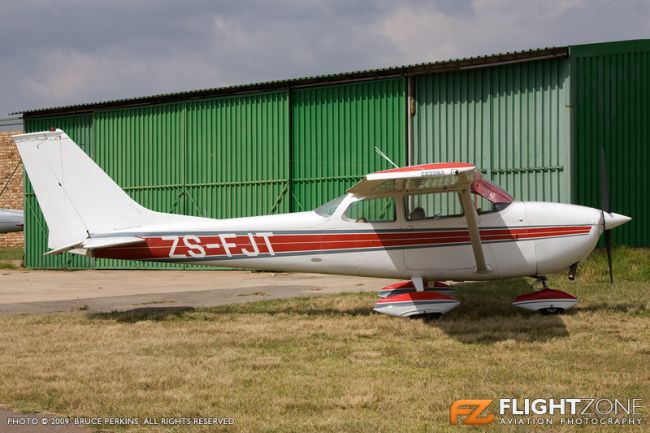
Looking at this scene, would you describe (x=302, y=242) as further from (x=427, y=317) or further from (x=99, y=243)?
(x=99, y=243)

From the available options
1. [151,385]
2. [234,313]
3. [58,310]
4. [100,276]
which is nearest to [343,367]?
[151,385]

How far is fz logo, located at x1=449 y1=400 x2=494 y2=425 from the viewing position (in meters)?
5.55

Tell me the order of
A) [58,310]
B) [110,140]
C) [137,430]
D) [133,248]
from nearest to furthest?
[137,430]
[133,248]
[58,310]
[110,140]

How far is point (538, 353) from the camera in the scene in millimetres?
8172

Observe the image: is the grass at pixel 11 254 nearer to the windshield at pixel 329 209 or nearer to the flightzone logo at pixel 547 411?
the windshield at pixel 329 209

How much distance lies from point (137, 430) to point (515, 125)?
16.1m

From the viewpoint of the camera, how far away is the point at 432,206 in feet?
36.3

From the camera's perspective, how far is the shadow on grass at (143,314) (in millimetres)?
11495

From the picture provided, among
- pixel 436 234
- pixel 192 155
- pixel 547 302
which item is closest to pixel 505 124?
pixel 436 234

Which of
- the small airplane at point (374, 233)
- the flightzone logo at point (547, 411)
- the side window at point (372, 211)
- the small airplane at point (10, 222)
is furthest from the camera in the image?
the small airplane at point (10, 222)

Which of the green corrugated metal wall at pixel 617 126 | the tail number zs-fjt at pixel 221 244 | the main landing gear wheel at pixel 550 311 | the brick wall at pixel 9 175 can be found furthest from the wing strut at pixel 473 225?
the brick wall at pixel 9 175

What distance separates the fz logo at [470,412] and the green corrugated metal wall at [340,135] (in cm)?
1566

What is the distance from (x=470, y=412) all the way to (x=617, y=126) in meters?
14.5

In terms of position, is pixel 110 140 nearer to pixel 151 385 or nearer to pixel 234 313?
pixel 234 313
